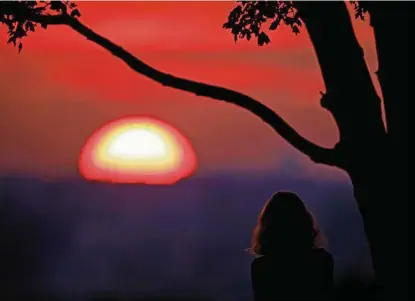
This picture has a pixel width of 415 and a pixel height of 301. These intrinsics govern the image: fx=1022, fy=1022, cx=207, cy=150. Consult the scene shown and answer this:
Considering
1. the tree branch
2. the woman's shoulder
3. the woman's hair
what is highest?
the tree branch

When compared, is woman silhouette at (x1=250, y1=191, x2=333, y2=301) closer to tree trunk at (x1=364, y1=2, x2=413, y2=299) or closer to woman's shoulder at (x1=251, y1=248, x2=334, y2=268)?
woman's shoulder at (x1=251, y1=248, x2=334, y2=268)

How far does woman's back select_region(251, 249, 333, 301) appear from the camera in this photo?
7.99 m

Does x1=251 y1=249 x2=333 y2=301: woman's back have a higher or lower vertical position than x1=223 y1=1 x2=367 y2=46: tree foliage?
lower

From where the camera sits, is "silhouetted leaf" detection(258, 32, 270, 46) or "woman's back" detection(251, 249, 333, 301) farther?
"silhouetted leaf" detection(258, 32, 270, 46)

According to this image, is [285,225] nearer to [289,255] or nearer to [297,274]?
[289,255]

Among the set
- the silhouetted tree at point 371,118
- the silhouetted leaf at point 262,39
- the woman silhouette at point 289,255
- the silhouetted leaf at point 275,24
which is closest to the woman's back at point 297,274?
the woman silhouette at point 289,255

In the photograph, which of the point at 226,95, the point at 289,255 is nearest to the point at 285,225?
the point at 289,255

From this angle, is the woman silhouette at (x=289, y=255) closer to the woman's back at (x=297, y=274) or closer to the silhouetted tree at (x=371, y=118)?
the woman's back at (x=297, y=274)

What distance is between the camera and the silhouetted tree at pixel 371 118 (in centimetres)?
746

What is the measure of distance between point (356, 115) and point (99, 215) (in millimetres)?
29324

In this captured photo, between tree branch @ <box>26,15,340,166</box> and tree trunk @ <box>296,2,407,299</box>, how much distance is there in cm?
19

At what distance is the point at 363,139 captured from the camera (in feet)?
24.5

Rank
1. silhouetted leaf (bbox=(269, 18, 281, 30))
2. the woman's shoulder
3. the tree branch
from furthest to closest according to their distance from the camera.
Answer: silhouetted leaf (bbox=(269, 18, 281, 30)), the woman's shoulder, the tree branch

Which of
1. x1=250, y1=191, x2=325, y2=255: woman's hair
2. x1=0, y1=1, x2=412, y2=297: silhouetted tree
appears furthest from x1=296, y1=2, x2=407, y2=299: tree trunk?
x1=250, y1=191, x2=325, y2=255: woman's hair
